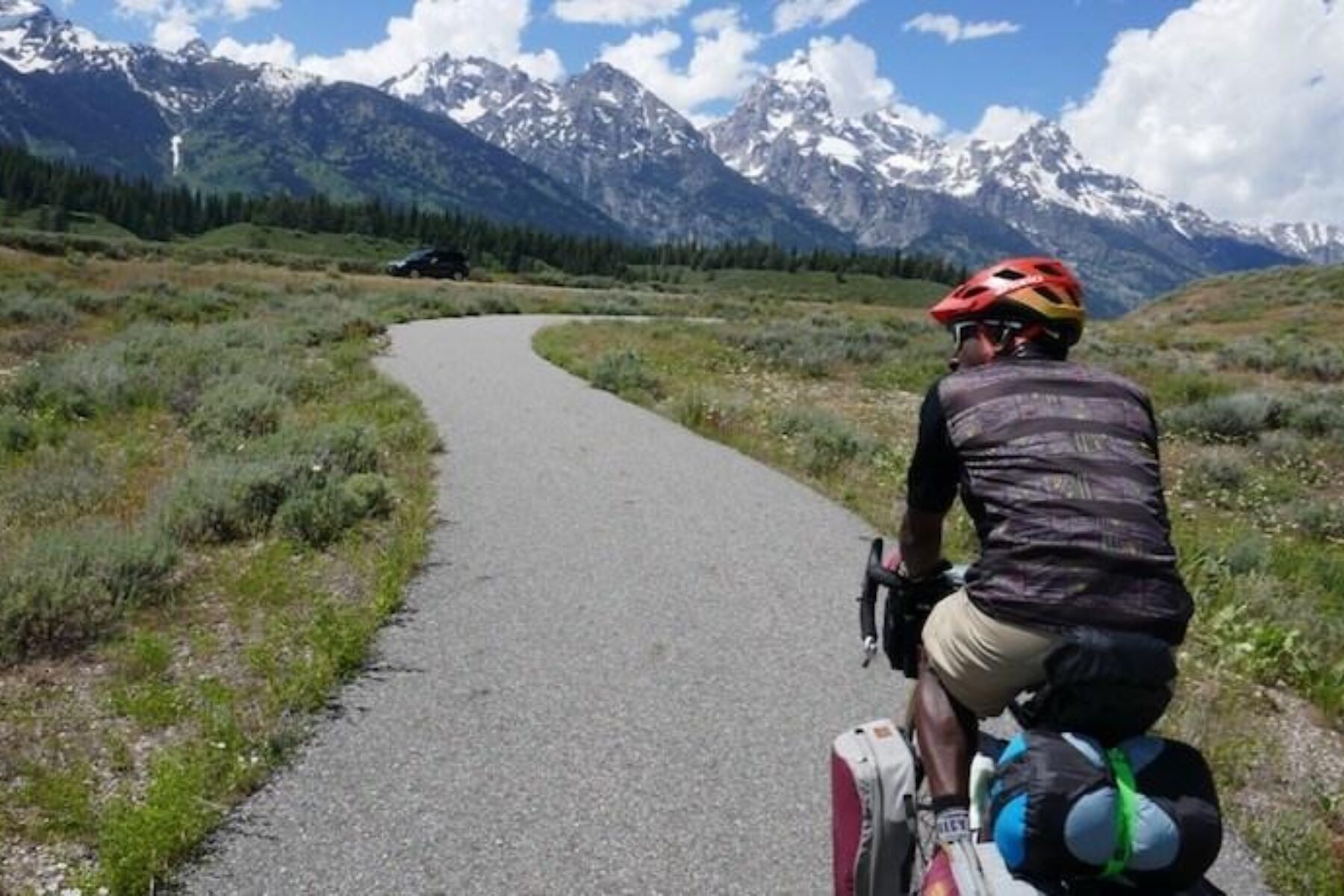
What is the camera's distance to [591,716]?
564 centimetres

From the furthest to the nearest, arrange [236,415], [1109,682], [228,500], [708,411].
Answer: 1. [708,411]
2. [236,415]
3. [228,500]
4. [1109,682]

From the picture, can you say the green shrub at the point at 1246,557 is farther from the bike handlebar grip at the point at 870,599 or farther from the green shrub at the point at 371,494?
the green shrub at the point at 371,494

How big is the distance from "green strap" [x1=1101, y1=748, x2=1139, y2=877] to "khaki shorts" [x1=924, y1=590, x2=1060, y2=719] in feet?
1.35

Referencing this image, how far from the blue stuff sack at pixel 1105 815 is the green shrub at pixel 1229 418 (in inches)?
744

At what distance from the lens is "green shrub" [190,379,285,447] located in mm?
12750

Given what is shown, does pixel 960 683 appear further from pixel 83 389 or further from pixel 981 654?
pixel 83 389

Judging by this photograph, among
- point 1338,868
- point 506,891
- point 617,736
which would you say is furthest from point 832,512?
point 506,891

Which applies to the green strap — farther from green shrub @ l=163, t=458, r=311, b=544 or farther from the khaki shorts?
green shrub @ l=163, t=458, r=311, b=544

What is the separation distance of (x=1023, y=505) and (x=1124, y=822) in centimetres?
90

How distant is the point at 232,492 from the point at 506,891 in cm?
598

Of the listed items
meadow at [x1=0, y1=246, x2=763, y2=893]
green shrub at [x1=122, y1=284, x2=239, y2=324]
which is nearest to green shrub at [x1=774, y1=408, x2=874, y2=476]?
meadow at [x1=0, y1=246, x2=763, y2=893]

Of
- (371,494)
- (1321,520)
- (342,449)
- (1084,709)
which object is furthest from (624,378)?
(1084,709)

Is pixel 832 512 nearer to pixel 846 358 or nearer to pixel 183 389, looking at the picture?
pixel 183 389

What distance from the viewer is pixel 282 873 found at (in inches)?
162
